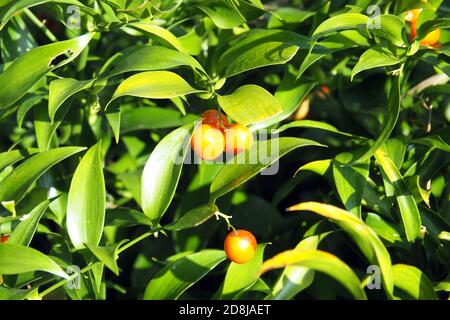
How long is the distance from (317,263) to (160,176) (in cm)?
33

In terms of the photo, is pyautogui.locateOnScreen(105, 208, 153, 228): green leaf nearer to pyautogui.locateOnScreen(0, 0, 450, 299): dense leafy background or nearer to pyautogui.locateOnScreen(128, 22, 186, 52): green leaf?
pyautogui.locateOnScreen(0, 0, 450, 299): dense leafy background

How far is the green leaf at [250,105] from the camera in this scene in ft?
3.38

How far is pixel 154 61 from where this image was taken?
110 centimetres

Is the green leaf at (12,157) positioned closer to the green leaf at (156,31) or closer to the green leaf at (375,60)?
the green leaf at (156,31)

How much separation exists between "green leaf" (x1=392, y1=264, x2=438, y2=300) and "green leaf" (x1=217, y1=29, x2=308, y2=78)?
14.2 inches

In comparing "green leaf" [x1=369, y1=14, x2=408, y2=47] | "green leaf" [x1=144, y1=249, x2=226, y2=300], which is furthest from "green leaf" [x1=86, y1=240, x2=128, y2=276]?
"green leaf" [x1=369, y1=14, x2=408, y2=47]

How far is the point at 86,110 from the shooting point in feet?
4.61

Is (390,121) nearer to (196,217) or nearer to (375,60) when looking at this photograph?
(375,60)

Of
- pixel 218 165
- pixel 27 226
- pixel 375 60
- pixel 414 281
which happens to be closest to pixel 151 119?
pixel 218 165

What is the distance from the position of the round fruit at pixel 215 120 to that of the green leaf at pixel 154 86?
10cm

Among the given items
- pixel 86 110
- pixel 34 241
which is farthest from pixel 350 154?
pixel 34 241


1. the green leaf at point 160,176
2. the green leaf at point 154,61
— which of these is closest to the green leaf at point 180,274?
the green leaf at point 160,176

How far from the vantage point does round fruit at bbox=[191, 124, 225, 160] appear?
44.6 inches
